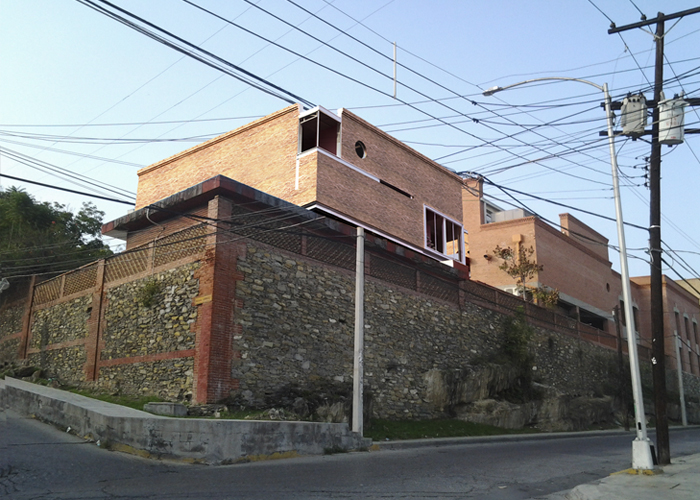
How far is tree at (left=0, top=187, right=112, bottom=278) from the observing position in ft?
80.2

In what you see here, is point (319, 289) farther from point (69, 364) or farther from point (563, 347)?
point (563, 347)

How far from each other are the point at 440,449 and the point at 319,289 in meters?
5.65

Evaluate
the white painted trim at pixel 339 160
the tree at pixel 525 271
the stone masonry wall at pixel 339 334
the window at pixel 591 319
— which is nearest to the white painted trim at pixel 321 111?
the white painted trim at pixel 339 160

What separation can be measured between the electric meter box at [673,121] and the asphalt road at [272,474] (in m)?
7.83

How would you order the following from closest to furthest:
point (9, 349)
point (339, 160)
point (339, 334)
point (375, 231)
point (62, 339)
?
point (339, 334) < point (62, 339) < point (339, 160) < point (375, 231) < point (9, 349)

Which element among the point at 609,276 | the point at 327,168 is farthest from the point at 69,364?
the point at 609,276

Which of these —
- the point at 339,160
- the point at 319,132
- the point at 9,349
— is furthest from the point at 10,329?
the point at 339,160

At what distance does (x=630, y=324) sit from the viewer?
13391 millimetres

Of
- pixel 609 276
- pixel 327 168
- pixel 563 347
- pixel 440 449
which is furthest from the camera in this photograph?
pixel 609 276

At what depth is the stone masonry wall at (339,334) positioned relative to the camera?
1606 cm

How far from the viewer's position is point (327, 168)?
69.9ft

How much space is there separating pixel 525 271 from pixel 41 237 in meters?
24.5

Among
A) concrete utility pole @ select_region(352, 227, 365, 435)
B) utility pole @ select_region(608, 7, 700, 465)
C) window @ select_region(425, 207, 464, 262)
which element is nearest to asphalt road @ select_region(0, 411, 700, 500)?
concrete utility pole @ select_region(352, 227, 365, 435)

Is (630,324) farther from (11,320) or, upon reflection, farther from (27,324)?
(11,320)
